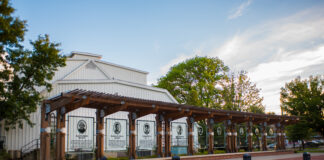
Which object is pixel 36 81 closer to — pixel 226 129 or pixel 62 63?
pixel 62 63

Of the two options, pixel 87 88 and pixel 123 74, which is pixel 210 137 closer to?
pixel 87 88

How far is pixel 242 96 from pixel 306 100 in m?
8.37

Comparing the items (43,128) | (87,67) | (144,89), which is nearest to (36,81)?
(43,128)

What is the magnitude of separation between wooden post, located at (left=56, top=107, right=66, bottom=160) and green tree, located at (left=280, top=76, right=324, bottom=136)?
29.7m

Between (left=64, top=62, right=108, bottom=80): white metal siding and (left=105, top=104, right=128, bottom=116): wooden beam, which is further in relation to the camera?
(left=64, top=62, right=108, bottom=80): white metal siding

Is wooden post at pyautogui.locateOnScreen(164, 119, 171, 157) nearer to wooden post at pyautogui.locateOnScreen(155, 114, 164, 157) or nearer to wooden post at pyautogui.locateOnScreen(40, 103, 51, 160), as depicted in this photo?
wooden post at pyautogui.locateOnScreen(155, 114, 164, 157)

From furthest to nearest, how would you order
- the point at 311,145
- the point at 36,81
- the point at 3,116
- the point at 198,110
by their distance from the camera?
the point at 311,145 → the point at 198,110 → the point at 36,81 → the point at 3,116

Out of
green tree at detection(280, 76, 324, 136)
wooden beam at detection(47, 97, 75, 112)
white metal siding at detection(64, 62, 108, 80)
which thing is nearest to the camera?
wooden beam at detection(47, 97, 75, 112)

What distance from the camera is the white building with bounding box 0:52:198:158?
1888 cm

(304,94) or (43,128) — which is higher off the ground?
(304,94)

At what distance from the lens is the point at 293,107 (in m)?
37.9

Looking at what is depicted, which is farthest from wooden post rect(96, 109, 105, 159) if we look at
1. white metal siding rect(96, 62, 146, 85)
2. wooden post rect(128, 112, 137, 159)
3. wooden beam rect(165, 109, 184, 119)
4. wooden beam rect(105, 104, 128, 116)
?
white metal siding rect(96, 62, 146, 85)

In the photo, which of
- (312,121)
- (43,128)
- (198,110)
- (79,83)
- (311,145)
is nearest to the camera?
(43,128)

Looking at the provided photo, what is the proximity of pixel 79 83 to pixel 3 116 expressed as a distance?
734 centimetres
